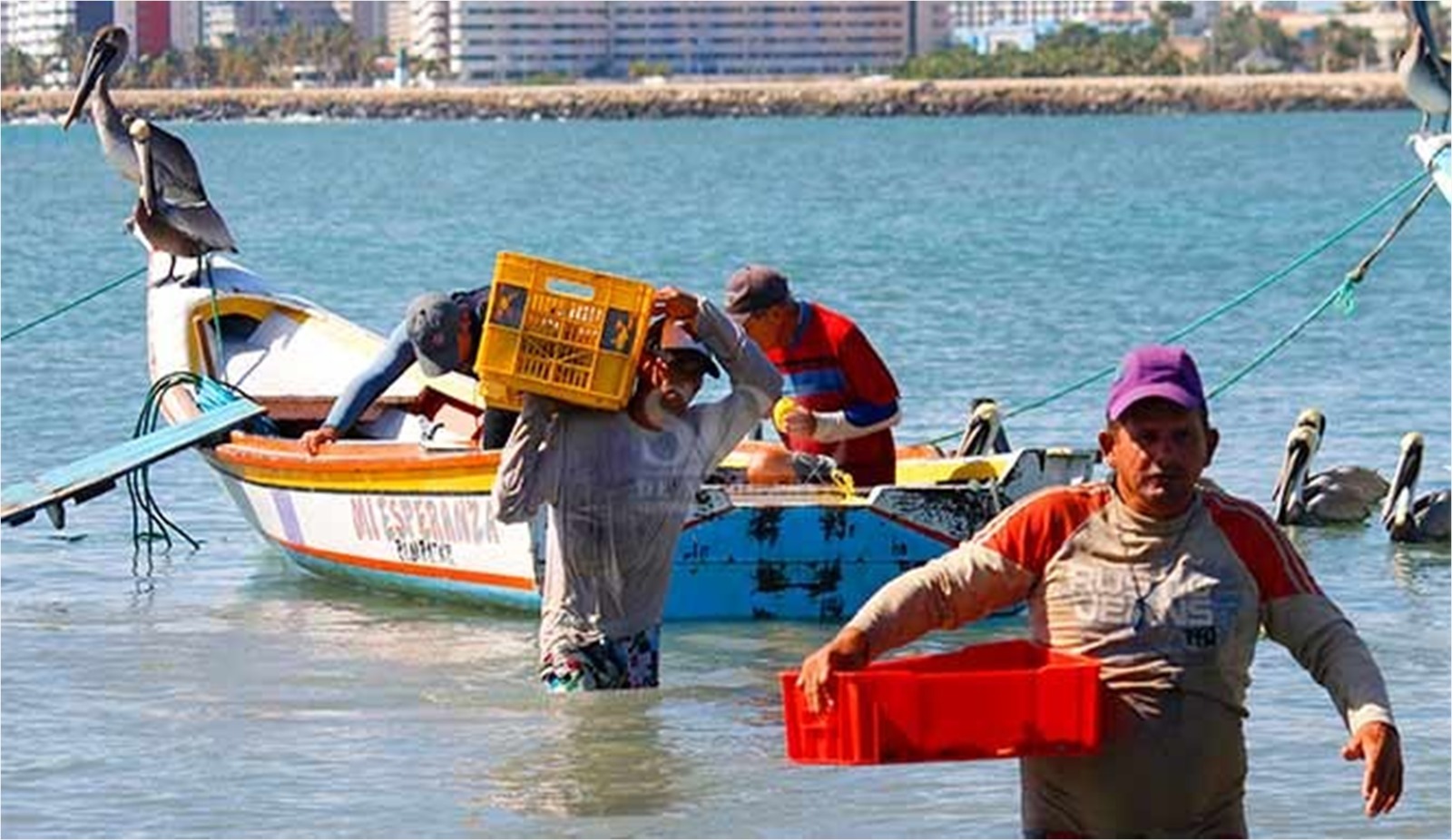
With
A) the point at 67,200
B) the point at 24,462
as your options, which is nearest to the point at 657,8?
the point at 67,200

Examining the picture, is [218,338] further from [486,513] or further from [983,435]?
[486,513]

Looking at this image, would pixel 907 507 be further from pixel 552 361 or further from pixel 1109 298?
pixel 1109 298

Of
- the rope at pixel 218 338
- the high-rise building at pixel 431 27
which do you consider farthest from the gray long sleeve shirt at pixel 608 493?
the high-rise building at pixel 431 27

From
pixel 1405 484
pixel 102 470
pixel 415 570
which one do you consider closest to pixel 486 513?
pixel 415 570

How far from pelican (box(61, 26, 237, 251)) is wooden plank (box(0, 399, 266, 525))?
235cm

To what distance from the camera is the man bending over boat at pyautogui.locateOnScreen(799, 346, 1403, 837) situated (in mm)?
6293

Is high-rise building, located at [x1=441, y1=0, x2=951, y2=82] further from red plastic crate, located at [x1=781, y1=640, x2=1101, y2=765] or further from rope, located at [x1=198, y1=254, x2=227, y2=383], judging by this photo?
red plastic crate, located at [x1=781, y1=640, x2=1101, y2=765]

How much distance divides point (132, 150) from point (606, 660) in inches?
343

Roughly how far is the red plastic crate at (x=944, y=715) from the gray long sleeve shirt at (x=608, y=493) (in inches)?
142

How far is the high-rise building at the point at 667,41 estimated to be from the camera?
183m

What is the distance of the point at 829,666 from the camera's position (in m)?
6.20

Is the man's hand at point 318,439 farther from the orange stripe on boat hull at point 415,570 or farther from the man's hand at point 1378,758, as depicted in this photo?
the man's hand at point 1378,758

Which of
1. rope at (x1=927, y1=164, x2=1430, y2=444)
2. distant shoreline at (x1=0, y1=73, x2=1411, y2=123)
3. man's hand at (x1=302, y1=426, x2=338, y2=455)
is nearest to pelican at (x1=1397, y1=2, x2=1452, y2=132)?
rope at (x1=927, y1=164, x2=1430, y2=444)

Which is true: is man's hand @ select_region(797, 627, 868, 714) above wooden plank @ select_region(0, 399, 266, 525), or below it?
above
